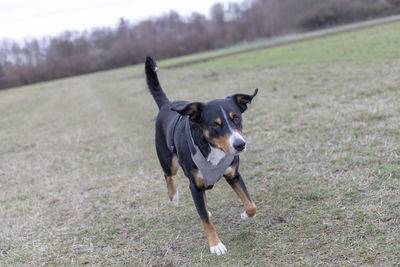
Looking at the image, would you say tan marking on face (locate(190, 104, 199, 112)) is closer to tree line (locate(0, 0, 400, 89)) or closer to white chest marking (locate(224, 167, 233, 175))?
white chest marking (locate(224, 167, 233, 175))

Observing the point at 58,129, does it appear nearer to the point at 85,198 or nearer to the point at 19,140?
the point at 19,140

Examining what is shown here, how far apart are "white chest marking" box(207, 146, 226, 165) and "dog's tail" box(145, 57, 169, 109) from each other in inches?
64.5

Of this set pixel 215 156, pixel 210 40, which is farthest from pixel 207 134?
pixel 210 40

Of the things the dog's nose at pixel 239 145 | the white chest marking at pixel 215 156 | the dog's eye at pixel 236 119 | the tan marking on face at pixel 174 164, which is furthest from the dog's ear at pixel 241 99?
the tan marking on face at pixel 174 164

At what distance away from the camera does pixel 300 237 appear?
3.58 meters

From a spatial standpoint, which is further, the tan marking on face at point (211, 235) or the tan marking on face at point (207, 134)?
the tan marking on face at point (211, 235)

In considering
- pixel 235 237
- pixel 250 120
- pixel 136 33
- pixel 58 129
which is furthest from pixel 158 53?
pixel 235 237

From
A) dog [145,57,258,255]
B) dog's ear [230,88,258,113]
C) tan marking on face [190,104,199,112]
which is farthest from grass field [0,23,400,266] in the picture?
tan marking on face [190,104,199,112]

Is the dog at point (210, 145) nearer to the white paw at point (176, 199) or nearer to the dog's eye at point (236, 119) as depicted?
the dog's eye at point (236, 119)

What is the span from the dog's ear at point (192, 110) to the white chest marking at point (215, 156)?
0.35 metres

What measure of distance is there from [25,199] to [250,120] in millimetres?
5066

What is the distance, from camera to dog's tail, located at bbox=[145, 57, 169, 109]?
4.94 metres

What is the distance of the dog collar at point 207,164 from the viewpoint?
3559mm

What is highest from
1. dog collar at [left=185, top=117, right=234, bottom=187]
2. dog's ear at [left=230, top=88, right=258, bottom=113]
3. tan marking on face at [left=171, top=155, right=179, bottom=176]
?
dog's ear at [left=230, top=88, right=258, bottom=113]
